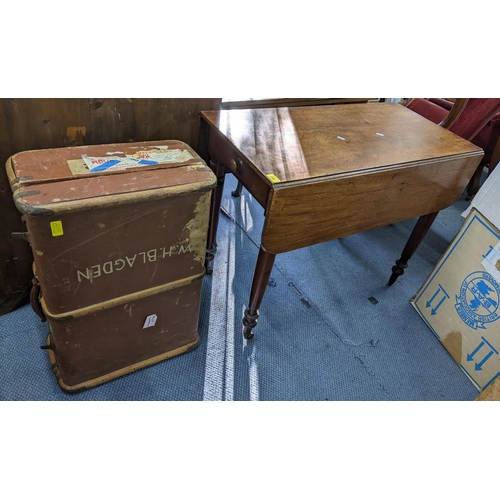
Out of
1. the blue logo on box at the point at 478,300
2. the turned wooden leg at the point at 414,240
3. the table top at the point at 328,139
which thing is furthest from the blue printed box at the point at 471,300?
the table top at the point at 328,139

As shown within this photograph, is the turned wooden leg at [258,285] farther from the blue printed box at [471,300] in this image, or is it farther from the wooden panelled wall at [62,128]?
the blue printed box at [471,300]

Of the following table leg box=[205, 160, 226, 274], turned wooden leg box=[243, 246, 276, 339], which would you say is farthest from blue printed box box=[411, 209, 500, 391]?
table leg box=[205, 160, 226, 274]

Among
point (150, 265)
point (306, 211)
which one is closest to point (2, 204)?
point (150, 265)

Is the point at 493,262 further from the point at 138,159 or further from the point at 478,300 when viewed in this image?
the point at 138,159

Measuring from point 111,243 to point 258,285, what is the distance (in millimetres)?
572

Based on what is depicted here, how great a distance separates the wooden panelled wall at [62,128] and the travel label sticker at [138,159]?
0.17 metres

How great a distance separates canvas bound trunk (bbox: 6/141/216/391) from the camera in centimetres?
96

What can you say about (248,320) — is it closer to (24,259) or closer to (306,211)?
(306,211)

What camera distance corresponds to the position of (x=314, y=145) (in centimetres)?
132

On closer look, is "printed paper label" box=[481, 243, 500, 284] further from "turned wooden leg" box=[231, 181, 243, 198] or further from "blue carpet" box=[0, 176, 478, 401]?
"turned wooden leg" box=[231, 181, 243, 198]

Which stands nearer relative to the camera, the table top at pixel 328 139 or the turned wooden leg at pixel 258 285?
the table top at pixel 328 139

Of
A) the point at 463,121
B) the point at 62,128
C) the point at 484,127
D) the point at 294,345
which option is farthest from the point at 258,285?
A: the point at 484,127

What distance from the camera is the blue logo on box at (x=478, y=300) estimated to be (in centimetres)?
153
